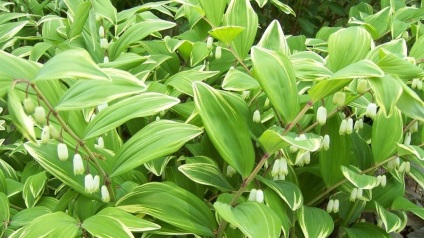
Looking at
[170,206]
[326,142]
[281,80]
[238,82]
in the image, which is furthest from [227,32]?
[170,206]

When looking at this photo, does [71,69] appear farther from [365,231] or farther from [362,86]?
[365,231]

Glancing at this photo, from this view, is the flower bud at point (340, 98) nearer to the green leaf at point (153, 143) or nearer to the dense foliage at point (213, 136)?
the dense foliage at point (213, 136)

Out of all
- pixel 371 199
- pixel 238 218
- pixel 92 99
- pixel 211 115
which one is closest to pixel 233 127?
pixel 211 115

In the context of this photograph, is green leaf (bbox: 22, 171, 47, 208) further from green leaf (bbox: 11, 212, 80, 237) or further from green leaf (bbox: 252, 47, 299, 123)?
green leaf (bbox: 252, 47, 299, 123)

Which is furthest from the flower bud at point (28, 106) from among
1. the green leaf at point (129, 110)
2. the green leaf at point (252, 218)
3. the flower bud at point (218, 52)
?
the flower bud at point (218, 52)

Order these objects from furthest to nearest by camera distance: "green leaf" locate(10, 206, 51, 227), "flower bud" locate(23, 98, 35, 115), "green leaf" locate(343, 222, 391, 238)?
"green leaf" locate(343, 222, 391, 238), "green leaf" locate(10, 206, 51, 227), "flower bud" locate(23, 98, 35, 115)

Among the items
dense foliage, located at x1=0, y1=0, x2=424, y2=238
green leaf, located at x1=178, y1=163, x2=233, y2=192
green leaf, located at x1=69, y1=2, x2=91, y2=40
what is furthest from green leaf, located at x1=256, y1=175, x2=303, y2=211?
green leaf, located at x1=69, y1=2, x2=91, y2=40

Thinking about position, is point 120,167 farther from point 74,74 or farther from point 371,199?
point 371,199

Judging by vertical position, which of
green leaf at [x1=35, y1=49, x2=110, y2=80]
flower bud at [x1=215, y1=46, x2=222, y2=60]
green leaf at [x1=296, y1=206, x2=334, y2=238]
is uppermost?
green leaf at [x1=35, y1=49, x2=110, y2=80]
